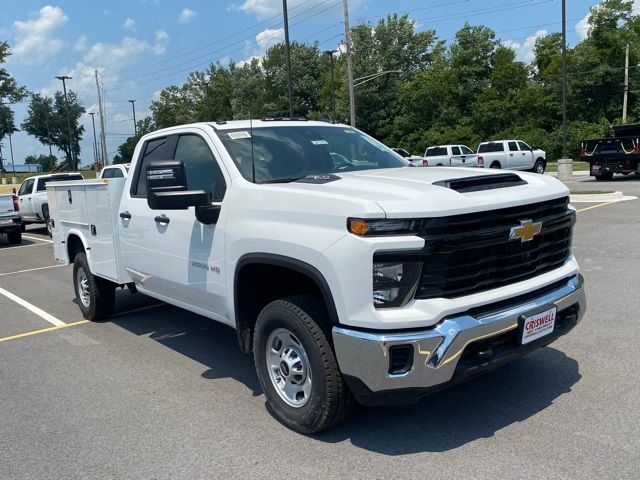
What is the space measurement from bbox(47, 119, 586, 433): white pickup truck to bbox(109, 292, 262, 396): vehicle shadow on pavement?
657 millimetres

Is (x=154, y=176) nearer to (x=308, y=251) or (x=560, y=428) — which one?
(x=308, y=251)

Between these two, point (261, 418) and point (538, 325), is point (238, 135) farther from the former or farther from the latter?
point (538, 325)

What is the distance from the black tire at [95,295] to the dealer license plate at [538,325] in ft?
16.0

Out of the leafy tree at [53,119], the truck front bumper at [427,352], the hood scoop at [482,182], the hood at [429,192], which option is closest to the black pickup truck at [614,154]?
the hood at [429,192]

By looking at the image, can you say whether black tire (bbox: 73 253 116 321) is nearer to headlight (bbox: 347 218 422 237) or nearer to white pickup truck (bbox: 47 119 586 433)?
white pickup truck (bbox: 47 119 586 433)

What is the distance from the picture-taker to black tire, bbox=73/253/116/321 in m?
6.72

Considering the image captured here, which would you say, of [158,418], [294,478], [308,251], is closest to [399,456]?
[294,478]

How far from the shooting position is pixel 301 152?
4730 mm

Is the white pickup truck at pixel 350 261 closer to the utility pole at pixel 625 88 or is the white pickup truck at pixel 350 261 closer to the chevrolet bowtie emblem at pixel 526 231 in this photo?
the chevrolet bowtie emblem at pixel 526 231

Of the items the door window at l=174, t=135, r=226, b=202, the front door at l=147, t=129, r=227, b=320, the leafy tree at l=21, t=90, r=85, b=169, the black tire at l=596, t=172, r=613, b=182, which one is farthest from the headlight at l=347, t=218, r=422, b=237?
the leafy tree at l=21, t=90, r=85, b=169

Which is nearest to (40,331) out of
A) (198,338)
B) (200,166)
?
(198,338)

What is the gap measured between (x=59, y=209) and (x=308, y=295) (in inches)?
187

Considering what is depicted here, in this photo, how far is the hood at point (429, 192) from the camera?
3205mm

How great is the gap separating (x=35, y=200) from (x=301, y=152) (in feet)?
54.8
